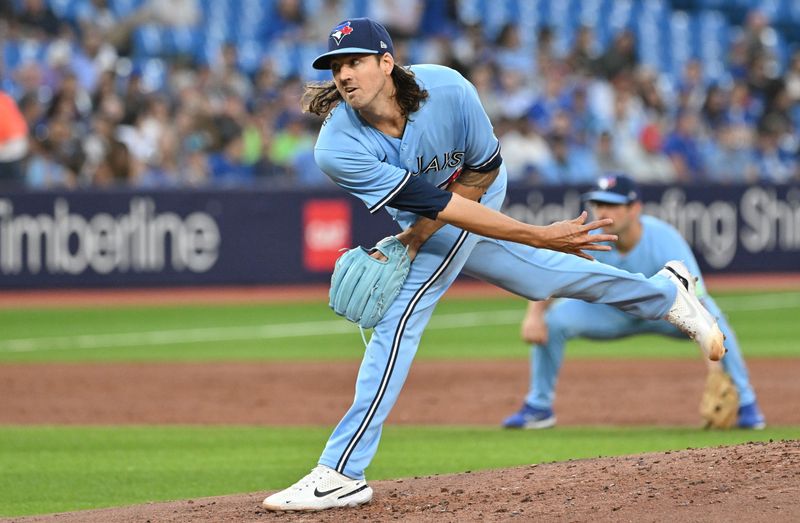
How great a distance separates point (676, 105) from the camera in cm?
2005

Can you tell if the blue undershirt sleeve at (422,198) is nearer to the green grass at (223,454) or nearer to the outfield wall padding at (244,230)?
the green grass at (223,454)

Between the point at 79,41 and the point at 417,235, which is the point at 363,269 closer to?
the point at 417,235

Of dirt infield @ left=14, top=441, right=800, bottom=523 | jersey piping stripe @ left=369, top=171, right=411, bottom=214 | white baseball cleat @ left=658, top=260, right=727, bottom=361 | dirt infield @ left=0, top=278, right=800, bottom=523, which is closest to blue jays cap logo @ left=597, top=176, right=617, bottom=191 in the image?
dirt infield @ left=0, top=278, right=800, bottom=523

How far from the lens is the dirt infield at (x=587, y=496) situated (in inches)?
191

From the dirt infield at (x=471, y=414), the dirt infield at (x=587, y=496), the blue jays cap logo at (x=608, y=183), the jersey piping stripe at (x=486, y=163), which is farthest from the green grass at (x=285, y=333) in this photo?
the jersey piping stripe at (x=486, y=163)

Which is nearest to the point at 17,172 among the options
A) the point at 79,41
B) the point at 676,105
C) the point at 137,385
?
the point at 79,41

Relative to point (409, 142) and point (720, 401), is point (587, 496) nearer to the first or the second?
point (409, 142)

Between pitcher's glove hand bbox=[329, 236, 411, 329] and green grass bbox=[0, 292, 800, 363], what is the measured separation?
7.09 metres

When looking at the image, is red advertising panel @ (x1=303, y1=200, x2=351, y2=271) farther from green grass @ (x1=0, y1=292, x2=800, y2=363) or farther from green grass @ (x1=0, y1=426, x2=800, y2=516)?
green grass @ (x1=0, y1=426, x2=800, y2=516)

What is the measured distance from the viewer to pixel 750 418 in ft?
26.2

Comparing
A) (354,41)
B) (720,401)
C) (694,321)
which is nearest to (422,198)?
(354,41)

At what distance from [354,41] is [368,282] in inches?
37.6

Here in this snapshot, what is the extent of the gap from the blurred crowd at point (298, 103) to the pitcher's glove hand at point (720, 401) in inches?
379

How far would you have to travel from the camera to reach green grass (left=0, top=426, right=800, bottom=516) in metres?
6.50
